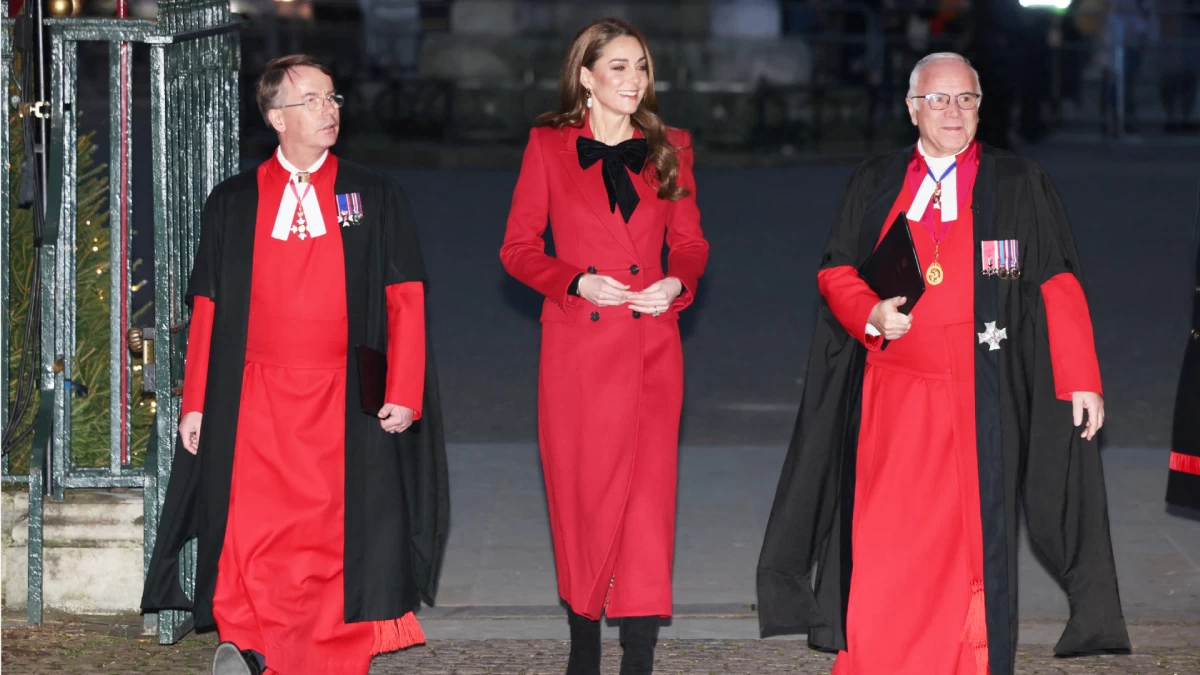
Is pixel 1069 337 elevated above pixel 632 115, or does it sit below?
below

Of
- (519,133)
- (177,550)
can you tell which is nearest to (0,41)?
(177,550)

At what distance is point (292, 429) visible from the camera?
18.7 ft

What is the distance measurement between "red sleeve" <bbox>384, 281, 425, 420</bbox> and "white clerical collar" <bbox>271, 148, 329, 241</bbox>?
0.30 meters

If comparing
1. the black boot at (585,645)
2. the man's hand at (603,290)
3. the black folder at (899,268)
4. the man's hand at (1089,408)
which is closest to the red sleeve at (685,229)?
the man's hand at (603,290)

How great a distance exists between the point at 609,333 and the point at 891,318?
2.98 ft

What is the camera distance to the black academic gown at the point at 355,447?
18.7ft

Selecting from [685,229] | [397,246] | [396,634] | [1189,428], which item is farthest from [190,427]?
[1189,428]

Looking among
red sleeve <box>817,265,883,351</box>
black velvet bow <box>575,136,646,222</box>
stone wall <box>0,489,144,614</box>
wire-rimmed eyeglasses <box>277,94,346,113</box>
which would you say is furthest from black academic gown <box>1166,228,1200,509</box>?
stone wall <box>0,489,144,614</box>

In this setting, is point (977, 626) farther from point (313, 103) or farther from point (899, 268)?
point (313, 103)

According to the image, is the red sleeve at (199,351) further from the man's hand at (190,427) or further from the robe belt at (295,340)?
the robe belt at (295,340)

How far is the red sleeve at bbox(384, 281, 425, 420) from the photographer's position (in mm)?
Result: 5684

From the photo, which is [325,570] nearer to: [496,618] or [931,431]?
[496,618]

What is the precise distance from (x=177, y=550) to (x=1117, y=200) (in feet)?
50.5

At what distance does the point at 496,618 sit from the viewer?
22.8 ft
